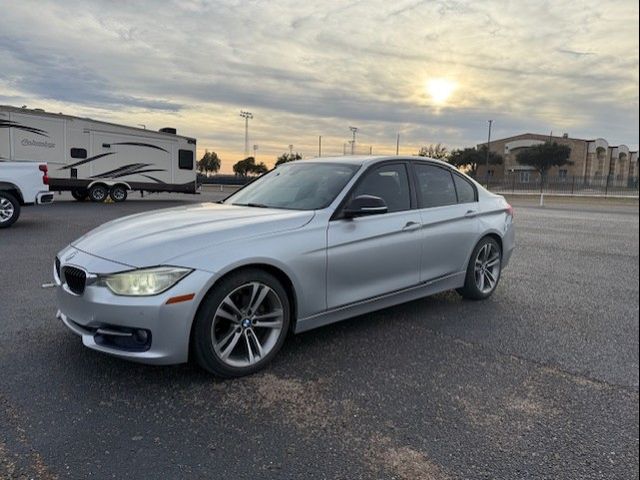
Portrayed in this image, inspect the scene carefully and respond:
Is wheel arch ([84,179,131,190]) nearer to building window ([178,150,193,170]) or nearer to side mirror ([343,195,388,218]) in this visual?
building window ([178,150,193,170])

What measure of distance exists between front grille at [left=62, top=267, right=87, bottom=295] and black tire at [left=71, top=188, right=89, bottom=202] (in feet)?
56.5

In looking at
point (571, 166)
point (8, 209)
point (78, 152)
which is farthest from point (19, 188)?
point (571, 166)

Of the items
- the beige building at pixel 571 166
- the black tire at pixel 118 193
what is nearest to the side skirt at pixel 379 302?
the black tire at pixel 118 193

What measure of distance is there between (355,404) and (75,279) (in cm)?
197

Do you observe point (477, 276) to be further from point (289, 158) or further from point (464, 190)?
A: point (289, 158)

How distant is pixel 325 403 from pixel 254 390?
1.56 ft

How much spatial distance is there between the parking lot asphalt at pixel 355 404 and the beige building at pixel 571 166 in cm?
4309

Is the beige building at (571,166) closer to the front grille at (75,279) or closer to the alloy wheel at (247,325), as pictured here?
the alloy wheel at (247,325)

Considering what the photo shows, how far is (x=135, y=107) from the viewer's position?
4027mm

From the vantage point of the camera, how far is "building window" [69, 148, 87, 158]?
58.9ft

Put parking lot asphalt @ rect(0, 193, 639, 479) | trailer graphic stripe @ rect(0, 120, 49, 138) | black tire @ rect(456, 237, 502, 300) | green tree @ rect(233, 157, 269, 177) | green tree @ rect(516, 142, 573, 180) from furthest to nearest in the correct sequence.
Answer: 1. green tree @ rect(516, 142, 573, 180)
2. trailer graphic stripe @ rect(0, 120, 49, 138)
3. green tree @ rect(233, 157, 269, 177)
4. black tire @ rect(456, 237, 502, 300)
5. parking lot asphalt @ rect(0, 193, 639, 479)

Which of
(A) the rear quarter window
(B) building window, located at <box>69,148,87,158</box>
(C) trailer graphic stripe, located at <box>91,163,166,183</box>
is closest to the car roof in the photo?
(A) the rear quarter window

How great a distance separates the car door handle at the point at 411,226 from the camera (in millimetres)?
4387

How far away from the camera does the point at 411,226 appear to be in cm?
445
